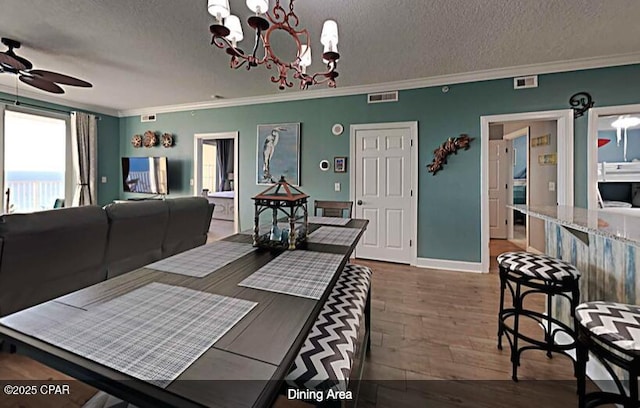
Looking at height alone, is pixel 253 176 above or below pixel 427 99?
below

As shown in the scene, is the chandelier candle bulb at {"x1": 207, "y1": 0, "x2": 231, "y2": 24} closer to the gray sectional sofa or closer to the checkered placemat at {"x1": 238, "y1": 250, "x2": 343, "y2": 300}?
the checkered placemat at {"x1": 238, "y1": 250, "x2": 343, "y2": 300}

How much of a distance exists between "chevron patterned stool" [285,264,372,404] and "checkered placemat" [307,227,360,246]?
309mm

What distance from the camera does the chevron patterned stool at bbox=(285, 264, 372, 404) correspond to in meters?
1.00

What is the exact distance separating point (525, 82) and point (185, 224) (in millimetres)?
4458

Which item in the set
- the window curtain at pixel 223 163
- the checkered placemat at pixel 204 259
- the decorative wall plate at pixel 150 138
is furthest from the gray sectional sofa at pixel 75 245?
the window curtain at pixel 223 163

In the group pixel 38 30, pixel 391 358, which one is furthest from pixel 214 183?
pixel 391 358

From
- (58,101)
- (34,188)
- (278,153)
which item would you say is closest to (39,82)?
(58,101)

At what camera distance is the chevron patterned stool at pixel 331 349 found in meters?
1.00

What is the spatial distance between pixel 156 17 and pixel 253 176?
2.82m

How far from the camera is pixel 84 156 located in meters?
5.45

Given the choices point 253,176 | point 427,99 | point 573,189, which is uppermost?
point 427,99

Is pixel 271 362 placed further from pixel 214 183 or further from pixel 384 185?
pixel 214 183

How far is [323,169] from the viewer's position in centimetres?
458

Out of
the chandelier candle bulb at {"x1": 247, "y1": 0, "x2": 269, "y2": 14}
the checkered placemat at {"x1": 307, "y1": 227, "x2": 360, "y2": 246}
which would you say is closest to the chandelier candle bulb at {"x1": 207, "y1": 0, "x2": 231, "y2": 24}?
the chandelier candle bulb at {"x1": 247, "y1": 0, "x2": 269, "y2": 14}
